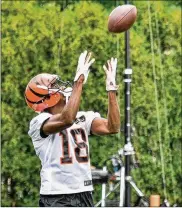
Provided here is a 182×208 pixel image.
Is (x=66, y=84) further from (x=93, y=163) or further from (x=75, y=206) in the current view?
(x=93, y=163)

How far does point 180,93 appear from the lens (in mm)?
9820

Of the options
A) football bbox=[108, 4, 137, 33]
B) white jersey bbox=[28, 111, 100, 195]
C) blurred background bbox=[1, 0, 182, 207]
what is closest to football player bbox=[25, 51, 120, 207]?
white jersey bbox=[28, 111, 100, 195]

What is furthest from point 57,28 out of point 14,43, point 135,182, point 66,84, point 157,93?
point 66,84

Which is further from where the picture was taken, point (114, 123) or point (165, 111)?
point (165, 111)

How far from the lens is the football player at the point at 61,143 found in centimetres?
479

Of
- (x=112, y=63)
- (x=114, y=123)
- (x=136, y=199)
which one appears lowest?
(x=136, y=199)

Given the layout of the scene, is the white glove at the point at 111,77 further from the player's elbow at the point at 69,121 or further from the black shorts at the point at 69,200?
the black shorts at the point at 69,200

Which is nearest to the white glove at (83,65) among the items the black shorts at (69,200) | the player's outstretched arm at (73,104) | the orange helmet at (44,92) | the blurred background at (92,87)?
the player's outstretched arm at (73,104)

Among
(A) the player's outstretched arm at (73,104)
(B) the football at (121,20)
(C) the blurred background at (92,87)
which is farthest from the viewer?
(C) the blurred background at (92,87)

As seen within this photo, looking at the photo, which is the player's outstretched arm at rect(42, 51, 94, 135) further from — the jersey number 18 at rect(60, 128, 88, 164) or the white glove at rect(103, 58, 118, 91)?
the white glove at rect(103, 58, 118, 91)

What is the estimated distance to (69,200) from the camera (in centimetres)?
480

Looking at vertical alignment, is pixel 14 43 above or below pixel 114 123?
above

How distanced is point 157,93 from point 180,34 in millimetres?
767

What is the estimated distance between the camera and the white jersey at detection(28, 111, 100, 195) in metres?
4.80
